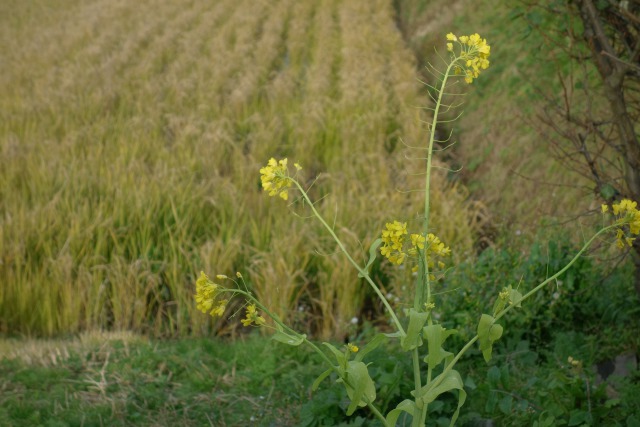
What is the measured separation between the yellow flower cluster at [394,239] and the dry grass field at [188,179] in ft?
0.28

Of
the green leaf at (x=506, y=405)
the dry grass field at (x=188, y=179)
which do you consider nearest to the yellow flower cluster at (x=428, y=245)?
the dry grass field at (x=188, y=179)

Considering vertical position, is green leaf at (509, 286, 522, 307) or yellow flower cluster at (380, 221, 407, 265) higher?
yellow flower cluster at (380, 221, 407, 265)

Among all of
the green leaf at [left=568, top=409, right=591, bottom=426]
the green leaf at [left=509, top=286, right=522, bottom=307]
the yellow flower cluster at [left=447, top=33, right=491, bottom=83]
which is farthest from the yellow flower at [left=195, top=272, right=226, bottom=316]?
the green leaf at [left=568, top=409, right=591, bottom=426]

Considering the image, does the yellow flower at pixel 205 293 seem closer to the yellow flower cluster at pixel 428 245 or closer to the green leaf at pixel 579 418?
the yellow flower cluster at pixel 428 245

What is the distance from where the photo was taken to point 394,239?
2.00 metres

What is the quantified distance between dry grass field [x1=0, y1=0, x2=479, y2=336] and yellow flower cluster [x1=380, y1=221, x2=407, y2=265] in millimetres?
85

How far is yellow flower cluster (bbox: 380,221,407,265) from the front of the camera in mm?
1967

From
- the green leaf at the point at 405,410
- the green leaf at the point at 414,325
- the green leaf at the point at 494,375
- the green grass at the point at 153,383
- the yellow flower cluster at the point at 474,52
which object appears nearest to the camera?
the green leaf at the point at 414,325

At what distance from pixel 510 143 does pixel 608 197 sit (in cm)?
265

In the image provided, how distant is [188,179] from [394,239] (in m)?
3.14

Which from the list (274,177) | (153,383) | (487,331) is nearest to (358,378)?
(487,331)

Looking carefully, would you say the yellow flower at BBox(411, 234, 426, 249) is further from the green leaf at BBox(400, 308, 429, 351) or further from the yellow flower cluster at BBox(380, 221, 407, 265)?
the green leaf at BBox(400, 308, 429, 351)

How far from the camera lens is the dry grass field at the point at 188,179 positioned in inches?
156

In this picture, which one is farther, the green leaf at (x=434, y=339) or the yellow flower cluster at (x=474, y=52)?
the yellow flower cluster at (x=474, y=52)
